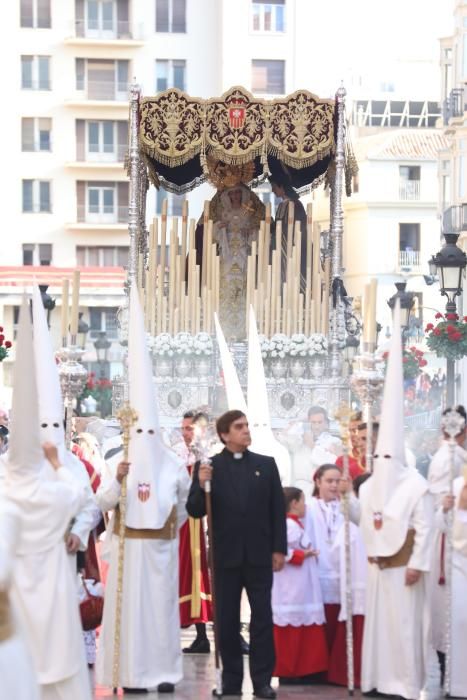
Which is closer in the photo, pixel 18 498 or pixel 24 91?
pixel 18 498

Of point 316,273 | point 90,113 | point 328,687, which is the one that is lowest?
point 328,687

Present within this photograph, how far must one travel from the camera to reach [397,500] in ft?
38.4

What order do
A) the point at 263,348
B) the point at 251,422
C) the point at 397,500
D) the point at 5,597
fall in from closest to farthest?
the point at 5,597 → the point at 397,500 → the point at 251,422 → the point at 263,348

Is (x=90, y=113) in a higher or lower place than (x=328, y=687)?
higher

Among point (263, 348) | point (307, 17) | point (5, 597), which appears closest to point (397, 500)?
point (5, 597)

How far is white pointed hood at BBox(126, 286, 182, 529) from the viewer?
12.1 m

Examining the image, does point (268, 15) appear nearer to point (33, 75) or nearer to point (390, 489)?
point (33, 75)

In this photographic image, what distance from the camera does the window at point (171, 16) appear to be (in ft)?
201

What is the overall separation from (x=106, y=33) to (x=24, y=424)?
52.9 metres

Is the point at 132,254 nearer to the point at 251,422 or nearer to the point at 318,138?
the point at 318,138

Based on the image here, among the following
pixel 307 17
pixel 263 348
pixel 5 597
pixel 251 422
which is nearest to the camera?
pixel 5 597

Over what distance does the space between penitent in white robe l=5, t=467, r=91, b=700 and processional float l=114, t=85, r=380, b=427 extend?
1217 cm

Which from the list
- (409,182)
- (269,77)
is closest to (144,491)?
(269,77)

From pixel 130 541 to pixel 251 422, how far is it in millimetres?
3174
